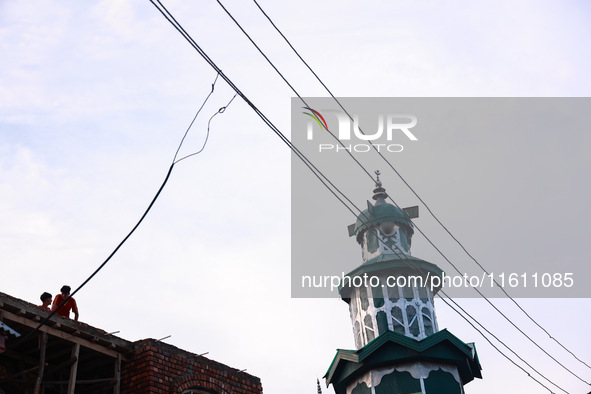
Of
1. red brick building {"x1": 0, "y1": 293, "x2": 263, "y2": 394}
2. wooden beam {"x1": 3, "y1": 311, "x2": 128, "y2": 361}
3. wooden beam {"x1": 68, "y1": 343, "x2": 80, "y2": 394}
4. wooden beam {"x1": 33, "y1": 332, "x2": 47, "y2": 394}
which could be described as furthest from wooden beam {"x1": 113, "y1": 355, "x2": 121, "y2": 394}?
wooden beam {"x1": 33, "y1": 332, "x2": 47, "y2": 394}

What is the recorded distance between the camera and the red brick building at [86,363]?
13.6 metres

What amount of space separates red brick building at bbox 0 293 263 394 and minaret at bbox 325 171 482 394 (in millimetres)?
9296

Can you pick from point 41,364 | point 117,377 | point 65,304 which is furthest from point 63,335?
point 117,377

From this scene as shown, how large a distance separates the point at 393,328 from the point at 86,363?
16.3 m

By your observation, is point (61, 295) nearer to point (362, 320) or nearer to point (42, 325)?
point (42, 325)

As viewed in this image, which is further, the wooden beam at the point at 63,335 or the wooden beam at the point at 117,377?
the wooden beam at the point at 117,377

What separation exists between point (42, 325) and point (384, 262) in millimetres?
19034

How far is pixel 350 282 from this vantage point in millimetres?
31656

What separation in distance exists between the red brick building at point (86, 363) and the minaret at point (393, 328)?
930 cm

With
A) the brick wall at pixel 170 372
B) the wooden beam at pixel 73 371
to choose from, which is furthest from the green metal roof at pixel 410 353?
the wooden beam at pixel 73 371

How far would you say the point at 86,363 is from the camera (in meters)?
15.4

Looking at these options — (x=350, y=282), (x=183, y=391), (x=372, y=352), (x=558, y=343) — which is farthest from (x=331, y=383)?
(x=183, y=391)

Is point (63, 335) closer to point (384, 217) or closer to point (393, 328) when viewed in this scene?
point (393, 328)

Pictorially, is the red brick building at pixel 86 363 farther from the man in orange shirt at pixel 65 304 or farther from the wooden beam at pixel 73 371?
the man in orange shirt at pixel 65 304
